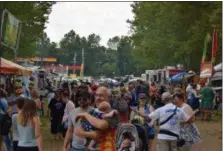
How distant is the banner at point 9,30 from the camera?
1573 cm

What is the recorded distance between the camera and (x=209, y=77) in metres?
28.6

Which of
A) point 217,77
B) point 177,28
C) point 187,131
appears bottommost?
point 187,131

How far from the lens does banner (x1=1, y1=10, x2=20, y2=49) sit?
15.7 metres

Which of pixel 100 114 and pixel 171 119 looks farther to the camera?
pixel 171 119

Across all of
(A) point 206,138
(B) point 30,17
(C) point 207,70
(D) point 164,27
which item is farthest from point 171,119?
(D) point 164,27

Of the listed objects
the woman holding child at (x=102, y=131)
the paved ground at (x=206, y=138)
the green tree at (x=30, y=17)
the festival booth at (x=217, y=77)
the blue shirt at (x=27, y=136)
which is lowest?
the paved ground at (x=206, y=138)

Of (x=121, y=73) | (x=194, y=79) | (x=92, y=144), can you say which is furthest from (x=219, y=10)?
(x=121, y=73)

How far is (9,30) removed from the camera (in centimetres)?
1619

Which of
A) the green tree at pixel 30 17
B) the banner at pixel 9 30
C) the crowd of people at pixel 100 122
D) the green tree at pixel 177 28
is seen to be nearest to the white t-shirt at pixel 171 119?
the crowd of people at pixel 100 122

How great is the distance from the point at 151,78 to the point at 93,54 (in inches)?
4970

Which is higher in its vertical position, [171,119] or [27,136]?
[171,119]

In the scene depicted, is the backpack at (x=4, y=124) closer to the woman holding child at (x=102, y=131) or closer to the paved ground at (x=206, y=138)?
the paved ground at (x=206, y=138)

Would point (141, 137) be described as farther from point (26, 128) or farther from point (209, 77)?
point (209, 77)

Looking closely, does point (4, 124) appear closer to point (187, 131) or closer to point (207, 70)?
point (187, 131)
